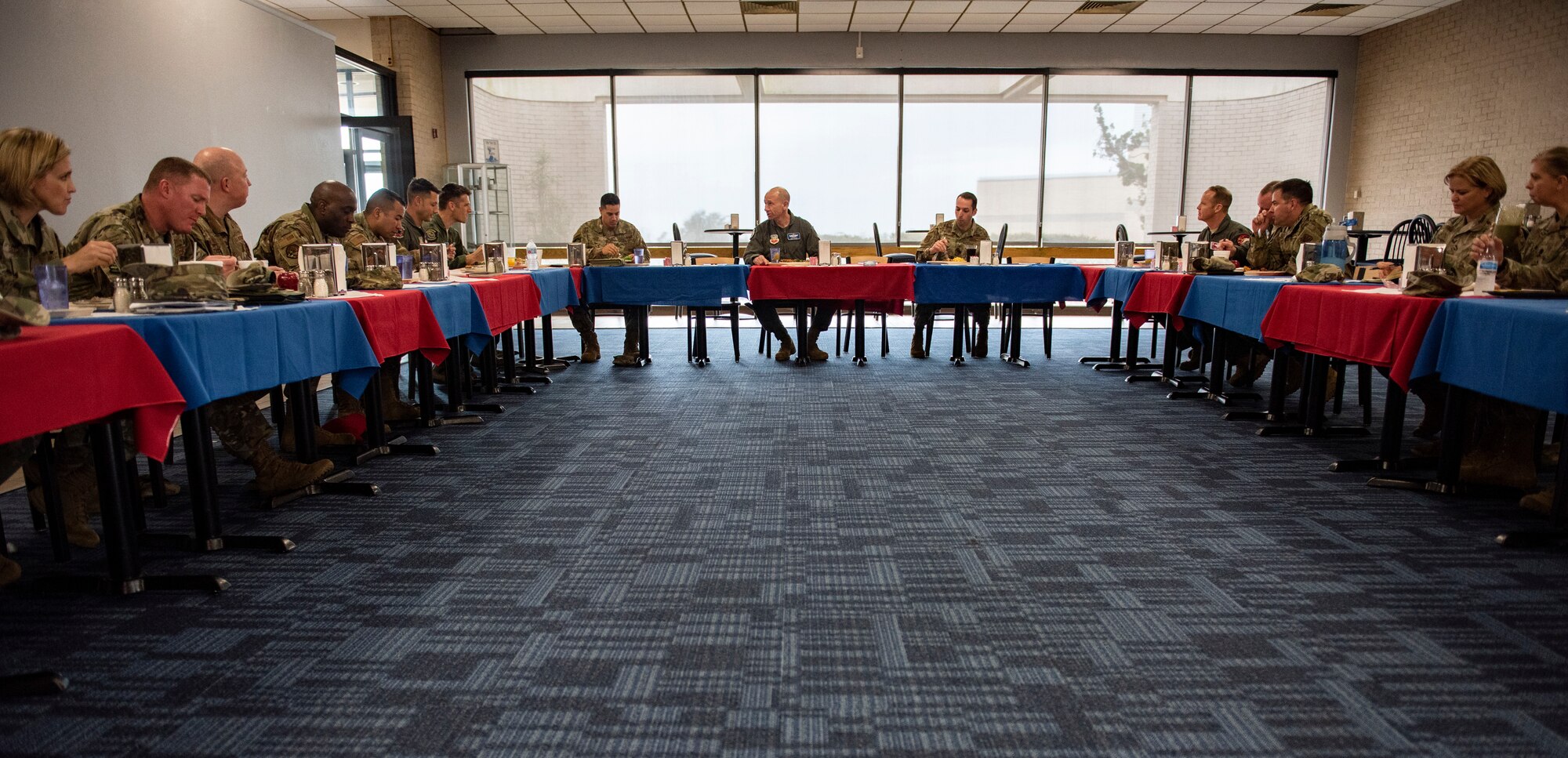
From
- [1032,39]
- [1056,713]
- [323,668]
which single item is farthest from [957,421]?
[1032,39]

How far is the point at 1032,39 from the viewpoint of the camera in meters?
9.37

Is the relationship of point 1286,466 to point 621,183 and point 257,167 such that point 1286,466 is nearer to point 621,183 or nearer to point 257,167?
point 257,167

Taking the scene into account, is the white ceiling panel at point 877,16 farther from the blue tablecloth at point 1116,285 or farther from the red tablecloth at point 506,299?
the red tablecloth at point 506,299

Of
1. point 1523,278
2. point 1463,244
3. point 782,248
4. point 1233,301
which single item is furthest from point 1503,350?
point 782,248

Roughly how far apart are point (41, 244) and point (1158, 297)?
199 inches

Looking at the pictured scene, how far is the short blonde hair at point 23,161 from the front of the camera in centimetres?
236

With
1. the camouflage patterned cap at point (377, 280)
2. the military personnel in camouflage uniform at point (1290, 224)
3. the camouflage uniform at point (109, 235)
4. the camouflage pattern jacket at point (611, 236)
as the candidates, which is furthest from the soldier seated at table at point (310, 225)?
the military personnel in camouflage uniform at point (1290, 224)

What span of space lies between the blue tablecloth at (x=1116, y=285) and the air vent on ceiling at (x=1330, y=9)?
190 inches

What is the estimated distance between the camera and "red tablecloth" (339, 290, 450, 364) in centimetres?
292

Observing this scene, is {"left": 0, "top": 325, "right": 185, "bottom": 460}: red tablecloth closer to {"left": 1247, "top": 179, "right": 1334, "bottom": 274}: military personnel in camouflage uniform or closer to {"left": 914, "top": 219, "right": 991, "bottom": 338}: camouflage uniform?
{"left": 1247, "top": 179, "right": 1334, "bottom": 274}: military personnel in camouflage uniform

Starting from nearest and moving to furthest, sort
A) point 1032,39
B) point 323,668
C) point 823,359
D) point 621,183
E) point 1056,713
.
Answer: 1. point 1056,713
2. point 323,668
3. point 823,359
4. point 1032,39
5. point 621,183

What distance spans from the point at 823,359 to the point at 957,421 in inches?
85.5

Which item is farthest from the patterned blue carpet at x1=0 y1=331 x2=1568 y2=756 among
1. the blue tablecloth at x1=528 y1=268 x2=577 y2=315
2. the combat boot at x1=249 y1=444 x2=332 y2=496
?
the blue tablecloth at x1=528 y1=268 x2=577 y2=315

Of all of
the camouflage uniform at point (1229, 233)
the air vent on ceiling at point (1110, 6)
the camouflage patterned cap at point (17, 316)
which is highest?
the air vent on ceiling at point (1110, 6)
